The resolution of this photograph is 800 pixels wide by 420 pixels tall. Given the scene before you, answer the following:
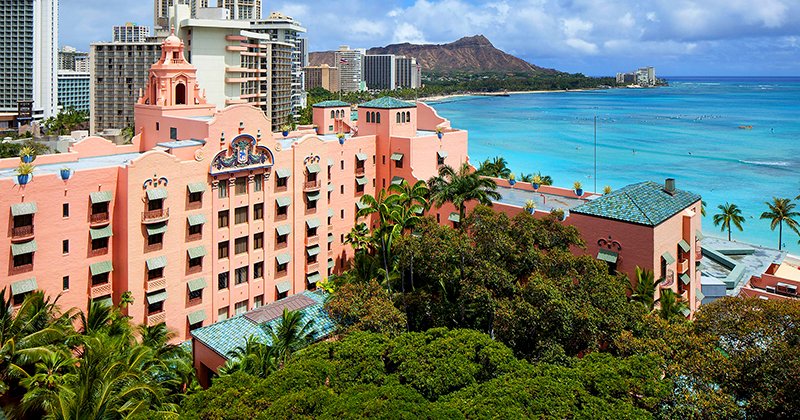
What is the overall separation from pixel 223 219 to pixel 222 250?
192cm

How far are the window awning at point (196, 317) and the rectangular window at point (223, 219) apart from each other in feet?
17.1

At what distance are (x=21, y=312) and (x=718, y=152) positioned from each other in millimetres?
132783

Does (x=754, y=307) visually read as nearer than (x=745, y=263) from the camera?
Yes

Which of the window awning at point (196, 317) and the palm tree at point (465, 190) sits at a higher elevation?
the palm tree at point (465, 190)

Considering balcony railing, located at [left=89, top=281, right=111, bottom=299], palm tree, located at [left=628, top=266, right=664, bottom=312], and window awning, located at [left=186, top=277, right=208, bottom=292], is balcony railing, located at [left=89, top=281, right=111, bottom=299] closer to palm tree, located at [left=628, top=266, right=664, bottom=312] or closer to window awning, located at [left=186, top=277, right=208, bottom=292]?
window awning, located at [left=186, top=277, right=208, bottom=292]

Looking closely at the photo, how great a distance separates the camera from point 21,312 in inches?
949

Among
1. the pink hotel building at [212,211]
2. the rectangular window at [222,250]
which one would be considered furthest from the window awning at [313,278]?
the rectangular window at [222,250]

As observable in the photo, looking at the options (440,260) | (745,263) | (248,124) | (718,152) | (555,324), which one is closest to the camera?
(555,324)

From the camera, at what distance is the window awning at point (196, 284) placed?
115 ft

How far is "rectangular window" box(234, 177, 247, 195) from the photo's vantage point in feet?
122

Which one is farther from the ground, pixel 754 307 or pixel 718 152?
pixel 718 152

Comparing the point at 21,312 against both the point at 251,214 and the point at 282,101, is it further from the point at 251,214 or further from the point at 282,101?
the point at 282,101

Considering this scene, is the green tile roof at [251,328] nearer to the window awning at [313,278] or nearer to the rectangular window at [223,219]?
the rectangular window at [223,219]

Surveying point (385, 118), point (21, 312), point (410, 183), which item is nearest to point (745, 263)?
point (410, 183)
